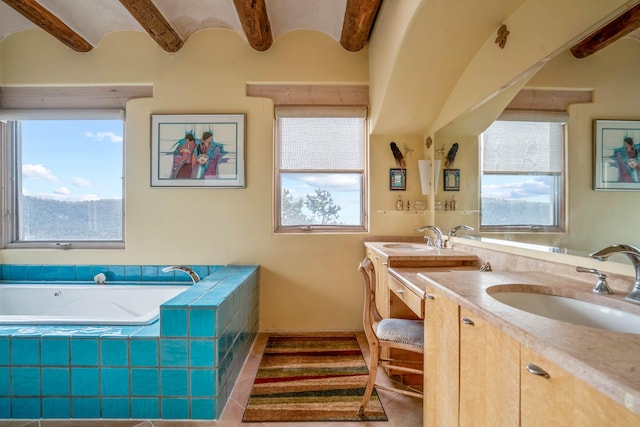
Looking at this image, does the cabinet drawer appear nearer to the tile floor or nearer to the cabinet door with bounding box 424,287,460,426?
the cabinet door with bounding box 424,287,460,426

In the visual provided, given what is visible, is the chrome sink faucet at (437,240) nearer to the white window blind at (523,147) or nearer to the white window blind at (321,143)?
the white window blind at (523,147)

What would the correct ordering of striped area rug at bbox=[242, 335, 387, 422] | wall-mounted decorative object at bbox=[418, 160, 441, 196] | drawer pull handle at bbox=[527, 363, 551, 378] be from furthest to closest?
wall-mounted decorative object at bbox=[418, 160, 441, 196], striped area rug at bbox=[242, 335, 387, 422], drawer pull handle at bbox=[527, 363, 551, 378]

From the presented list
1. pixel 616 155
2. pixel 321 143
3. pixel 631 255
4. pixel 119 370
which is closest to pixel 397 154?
pixel 321 143

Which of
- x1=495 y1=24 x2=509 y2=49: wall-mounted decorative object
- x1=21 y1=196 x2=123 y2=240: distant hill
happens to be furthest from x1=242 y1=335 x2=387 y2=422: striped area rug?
x1=495 y1=24 x2=509 y2=49: wall-mounted decorative object

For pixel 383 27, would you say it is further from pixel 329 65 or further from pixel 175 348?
pixel 175 348

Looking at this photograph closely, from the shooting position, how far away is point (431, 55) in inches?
74.1

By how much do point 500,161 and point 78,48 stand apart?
3.64m

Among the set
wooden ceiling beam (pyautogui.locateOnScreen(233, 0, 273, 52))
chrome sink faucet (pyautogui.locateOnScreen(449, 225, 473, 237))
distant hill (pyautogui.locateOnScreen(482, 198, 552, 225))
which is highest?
wooden ceiling beam (pyautogui.locateOnScreen(233, 0, 273, 52))

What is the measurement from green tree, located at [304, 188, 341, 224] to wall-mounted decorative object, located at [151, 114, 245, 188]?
26.2 inches

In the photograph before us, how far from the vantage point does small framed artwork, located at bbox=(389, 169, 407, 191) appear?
2.74 meters

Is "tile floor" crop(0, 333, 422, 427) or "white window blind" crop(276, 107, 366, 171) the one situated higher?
"white window blind" crop(276, 107, 366, 171)

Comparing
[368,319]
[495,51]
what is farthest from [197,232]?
[495,51]

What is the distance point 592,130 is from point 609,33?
36cm

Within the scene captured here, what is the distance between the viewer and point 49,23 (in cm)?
237
